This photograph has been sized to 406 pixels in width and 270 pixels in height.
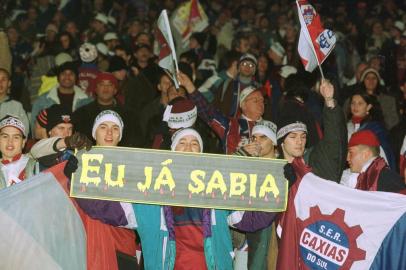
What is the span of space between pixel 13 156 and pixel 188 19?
21.5 feet

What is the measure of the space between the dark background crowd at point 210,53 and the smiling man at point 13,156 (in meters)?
1.23

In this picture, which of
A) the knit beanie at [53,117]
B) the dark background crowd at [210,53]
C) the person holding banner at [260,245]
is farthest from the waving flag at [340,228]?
the knit beanie at [53,117]

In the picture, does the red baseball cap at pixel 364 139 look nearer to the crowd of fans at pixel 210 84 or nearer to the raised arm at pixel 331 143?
the crowd of fans at pixel 210 84

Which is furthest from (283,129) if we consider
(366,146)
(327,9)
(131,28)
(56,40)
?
(327,9)

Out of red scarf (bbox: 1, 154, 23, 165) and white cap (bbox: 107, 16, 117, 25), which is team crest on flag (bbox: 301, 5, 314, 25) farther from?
white cap (bbox: 107, 16, 117, 25)

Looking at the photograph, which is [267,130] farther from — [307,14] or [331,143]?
[307,14]

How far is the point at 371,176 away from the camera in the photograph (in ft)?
24.0

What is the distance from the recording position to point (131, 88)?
11.6 m

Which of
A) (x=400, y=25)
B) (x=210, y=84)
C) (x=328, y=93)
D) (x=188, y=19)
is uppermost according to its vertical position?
(x=188, y=19)

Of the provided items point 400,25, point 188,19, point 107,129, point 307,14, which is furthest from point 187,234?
point 400,25

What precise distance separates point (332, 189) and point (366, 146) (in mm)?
725

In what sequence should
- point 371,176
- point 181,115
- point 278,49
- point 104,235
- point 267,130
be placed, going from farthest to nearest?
point 278,49
point 181,115
point 267,130
point 371,176
point 104,235

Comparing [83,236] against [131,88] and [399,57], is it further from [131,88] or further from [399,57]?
[399,57]

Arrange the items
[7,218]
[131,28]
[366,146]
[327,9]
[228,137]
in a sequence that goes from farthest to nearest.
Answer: [327,9]
[131,28]
[228,137]
[366,146]
[7,218]
